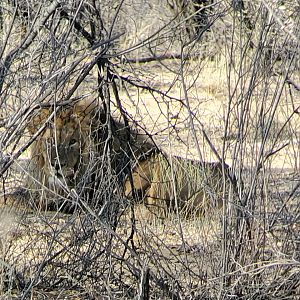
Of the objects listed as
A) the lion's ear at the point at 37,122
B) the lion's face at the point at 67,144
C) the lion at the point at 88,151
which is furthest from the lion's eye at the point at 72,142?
the lion's ear at the point at 37,122

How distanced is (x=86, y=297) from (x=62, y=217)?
1.86 ft

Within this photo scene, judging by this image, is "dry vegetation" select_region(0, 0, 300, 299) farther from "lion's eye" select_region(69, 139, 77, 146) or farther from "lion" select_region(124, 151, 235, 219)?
"lion's eye" select_region(69, 139, 77, 146)

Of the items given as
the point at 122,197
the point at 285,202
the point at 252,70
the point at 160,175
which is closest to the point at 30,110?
the point at 122,197

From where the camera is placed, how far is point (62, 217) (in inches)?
216

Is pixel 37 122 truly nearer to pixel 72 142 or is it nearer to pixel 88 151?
pixel 88 151

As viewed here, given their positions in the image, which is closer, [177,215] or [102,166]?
[177,215]

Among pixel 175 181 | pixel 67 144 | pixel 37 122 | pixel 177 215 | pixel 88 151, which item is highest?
pixel 37 122

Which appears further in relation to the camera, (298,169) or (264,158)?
(298,169)

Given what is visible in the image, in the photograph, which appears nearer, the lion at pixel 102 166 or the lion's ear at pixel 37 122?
the lion at pixel 102 166

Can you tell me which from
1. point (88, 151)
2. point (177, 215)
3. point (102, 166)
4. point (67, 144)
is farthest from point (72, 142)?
point (177, 215)

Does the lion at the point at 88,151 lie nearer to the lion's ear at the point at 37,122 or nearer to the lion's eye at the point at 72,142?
the lion's ear at the point at 37,122

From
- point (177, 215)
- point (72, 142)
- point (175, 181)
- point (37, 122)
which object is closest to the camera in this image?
point (177, 215)

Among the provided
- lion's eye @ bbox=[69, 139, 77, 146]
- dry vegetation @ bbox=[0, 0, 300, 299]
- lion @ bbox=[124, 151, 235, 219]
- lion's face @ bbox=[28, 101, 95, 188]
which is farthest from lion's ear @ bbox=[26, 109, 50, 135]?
lion @ bbox=[124, 151, 235, 219]

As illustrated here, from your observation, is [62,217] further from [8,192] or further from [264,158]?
[264,158]
